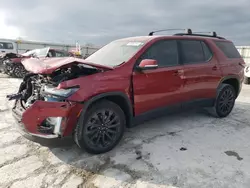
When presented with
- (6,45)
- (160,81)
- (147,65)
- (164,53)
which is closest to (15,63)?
(6,45)

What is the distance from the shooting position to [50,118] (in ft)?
9.06

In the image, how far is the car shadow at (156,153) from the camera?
2738 mm

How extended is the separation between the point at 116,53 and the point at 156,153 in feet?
5.83

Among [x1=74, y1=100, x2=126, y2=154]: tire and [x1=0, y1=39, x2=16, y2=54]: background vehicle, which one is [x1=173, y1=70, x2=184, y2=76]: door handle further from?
[x1=0, y1=39, x2=16, y2=54]: background vehicle

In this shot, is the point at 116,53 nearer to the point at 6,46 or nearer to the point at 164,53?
the point at 164,53

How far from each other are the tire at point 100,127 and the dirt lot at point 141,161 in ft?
0.47

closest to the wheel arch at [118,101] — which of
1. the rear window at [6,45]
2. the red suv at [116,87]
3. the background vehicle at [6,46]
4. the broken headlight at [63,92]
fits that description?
the red suv at [116,87]

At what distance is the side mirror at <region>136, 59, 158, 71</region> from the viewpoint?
317 cm

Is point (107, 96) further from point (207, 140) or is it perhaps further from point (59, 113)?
point (207, 140)

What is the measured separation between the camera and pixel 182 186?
2.52 meters

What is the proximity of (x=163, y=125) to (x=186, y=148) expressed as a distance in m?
0.99

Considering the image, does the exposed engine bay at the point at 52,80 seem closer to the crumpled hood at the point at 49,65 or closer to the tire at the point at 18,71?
the crumpled hood at the point at 49,65

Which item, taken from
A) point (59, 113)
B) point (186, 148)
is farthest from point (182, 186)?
point (59, 113)

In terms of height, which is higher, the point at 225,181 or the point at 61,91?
the point at 61,91
